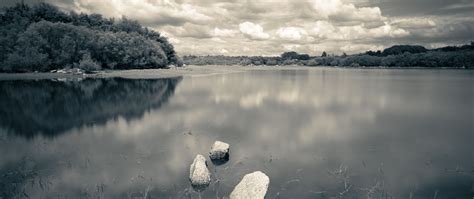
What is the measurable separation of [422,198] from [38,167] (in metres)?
18.8

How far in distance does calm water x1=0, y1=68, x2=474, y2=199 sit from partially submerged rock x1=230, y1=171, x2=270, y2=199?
1.40m

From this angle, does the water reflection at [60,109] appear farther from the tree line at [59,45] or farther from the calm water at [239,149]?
the tree line at [59,45]

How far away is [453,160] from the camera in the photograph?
18484mm

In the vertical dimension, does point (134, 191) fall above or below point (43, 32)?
below

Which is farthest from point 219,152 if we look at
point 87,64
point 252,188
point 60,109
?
point 87,64

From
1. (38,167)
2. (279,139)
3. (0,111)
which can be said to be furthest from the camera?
(0,111)

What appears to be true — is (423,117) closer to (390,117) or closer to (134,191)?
(390,117)

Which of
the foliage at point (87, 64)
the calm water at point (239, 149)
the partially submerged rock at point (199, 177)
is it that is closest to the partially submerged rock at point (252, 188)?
the calm water at point (239, 149)

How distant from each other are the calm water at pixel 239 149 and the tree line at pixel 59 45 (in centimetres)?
5653

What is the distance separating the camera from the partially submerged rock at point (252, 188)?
38.3 ft

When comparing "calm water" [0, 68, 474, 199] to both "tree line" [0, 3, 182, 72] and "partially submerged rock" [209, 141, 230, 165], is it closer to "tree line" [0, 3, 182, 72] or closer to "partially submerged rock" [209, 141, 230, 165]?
"partially submerged rock" [209, 141, 230, 165]

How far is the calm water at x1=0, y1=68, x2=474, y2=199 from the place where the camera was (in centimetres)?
1395

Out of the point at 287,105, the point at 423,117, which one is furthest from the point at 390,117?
the point at 287,105

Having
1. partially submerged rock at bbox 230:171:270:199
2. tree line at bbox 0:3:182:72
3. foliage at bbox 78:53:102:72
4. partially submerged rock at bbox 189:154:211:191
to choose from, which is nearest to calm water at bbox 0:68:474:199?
partially submerged rock at bbox 189:154:211:191
